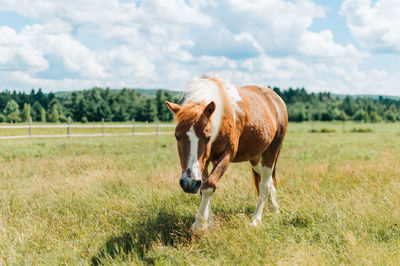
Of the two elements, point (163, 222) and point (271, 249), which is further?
point (163, 222)

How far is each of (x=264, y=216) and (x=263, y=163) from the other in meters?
0.81

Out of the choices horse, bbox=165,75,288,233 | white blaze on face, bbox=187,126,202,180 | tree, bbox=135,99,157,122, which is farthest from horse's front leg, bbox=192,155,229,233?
tree, bbox=135,99,157,122

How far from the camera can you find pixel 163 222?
14.1 feet

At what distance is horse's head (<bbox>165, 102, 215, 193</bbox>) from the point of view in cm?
324

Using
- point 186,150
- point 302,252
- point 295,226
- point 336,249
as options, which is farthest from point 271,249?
point 186,150

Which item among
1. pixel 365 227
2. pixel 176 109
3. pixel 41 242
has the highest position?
pixel 176 109

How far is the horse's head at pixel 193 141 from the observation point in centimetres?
324

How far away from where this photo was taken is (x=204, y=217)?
12.8 feet

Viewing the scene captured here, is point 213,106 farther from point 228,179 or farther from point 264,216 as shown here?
point 228,179

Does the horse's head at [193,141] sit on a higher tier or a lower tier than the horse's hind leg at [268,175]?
higher

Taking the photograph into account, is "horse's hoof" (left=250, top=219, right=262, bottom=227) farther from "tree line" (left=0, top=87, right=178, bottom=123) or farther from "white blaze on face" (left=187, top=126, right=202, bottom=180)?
"tree line" (left=0, top=87, right=178, bottom=123)

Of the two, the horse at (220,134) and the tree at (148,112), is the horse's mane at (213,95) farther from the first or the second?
the tree at (148,112)

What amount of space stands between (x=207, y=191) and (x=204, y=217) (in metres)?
0.34

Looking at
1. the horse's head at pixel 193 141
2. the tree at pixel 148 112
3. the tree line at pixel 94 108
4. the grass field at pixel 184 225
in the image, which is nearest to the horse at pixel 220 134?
the horse's head at pixel 193 141
